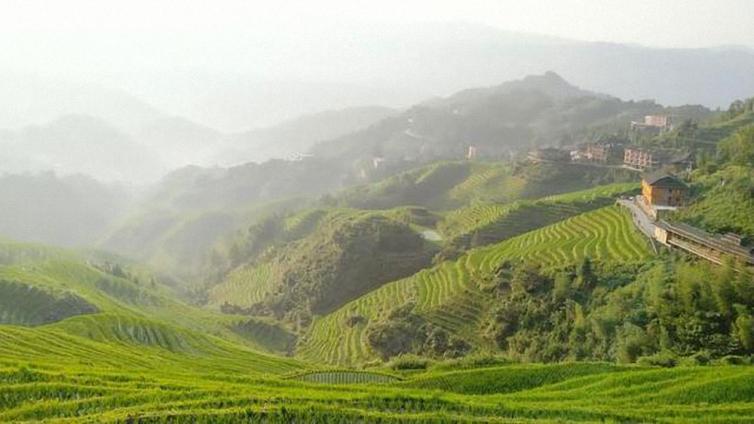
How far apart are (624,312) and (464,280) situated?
19023 mm

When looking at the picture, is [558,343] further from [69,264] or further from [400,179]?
[400,179]

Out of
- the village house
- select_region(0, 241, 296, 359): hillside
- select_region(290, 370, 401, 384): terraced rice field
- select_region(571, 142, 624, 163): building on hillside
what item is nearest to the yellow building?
the village house

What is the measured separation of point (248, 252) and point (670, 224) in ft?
295

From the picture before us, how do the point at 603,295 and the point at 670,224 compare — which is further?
the point at 670,224

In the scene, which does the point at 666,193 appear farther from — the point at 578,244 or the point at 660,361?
the point at 660,361

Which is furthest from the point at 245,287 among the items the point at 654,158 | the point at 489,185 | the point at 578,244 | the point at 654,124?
the point at 654,124

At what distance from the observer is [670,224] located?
124ft

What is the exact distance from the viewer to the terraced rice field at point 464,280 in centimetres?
4156

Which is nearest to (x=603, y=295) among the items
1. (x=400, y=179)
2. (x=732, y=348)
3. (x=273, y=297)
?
(x=732, y=348)

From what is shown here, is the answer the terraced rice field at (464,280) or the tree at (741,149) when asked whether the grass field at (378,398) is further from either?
the tree at (741,149)

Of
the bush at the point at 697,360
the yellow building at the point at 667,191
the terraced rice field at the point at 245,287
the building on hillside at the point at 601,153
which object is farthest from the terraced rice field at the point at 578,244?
the terraced rice field at the point at 245,287

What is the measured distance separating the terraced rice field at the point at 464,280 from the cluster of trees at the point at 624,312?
261 cm

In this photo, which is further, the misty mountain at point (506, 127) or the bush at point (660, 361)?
the misty mountain at point (506, 127)

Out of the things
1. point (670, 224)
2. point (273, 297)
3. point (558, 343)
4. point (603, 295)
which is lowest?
point (273, 297)
